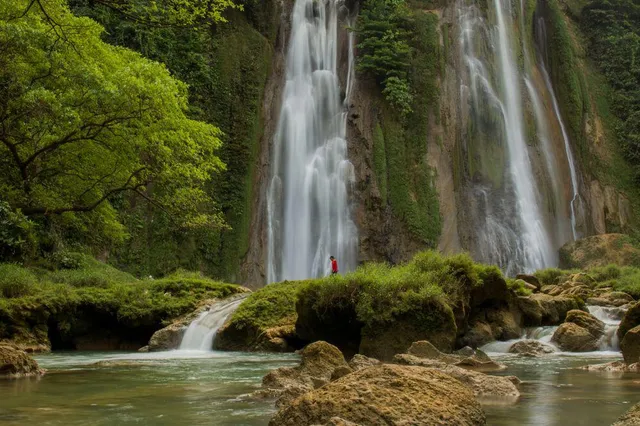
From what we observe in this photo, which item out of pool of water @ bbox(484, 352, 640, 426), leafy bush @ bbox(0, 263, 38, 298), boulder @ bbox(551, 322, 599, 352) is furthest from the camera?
leafy bush @ bbox(0, 263, 38, 298)

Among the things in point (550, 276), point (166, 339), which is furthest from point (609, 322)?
point (166, 339)

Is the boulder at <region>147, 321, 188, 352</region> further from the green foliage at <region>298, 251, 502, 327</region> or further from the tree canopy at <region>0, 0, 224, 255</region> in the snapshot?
the green foliage at <region>298, 251, 502, 327</region>

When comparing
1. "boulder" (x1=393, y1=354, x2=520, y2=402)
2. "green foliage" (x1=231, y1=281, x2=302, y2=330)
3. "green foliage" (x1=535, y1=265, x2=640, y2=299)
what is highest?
"green foliage" (x1=535, y1=265, x2=640, y2=299)

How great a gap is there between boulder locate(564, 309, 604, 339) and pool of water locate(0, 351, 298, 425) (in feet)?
21.9

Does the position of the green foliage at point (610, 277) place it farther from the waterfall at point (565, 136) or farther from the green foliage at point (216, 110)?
the green foliage at point (216, 110)

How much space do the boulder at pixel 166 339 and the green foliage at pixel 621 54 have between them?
29.8 metres

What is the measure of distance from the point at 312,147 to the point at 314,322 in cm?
1959

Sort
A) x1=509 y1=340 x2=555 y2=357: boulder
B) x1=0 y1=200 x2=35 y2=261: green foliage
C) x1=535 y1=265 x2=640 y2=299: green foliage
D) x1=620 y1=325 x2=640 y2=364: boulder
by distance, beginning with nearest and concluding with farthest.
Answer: x1=620 y1=325 x2=640 y2=364: boulder < x1=509 y1=340 x2=555 y2=357: boulder < x1=0 y1=200 x2=35 y2=261: green foliage < x1=535 y1=265 x2=640 y2=299: green foliage

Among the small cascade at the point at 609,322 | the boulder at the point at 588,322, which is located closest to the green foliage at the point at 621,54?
the small cascade at the point at 609,322

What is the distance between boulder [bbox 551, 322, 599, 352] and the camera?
1454 cm

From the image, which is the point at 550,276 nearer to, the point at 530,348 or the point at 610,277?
the point at 610,277

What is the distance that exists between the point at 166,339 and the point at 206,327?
1.02 m

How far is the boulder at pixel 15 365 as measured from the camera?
976 cm

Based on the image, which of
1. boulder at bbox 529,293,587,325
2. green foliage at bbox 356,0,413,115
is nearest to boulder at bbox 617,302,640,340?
boulder at bbox 529,293,587,325
